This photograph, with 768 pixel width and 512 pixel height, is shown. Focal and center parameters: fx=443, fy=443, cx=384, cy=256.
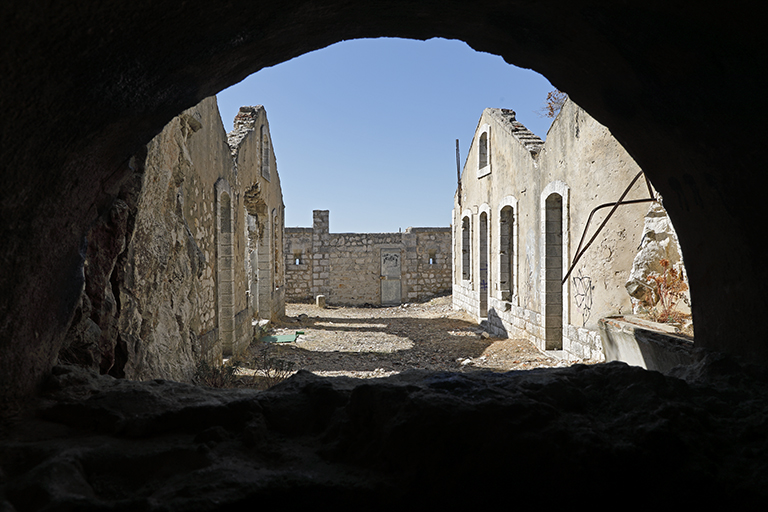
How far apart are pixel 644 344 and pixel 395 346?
5.71m

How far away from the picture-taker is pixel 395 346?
9.45 meters

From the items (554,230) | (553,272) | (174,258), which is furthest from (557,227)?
(174,258)

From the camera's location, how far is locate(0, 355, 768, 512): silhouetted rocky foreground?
131 cm

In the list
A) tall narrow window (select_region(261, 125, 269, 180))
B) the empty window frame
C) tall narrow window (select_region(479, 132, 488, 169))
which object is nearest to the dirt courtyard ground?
tall narrow window (select_region(261, 125, 269, 180))

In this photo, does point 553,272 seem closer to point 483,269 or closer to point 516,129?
point 516,129

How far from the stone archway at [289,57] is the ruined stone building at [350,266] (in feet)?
53.2

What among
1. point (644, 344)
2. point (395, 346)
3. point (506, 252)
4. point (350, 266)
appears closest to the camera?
point (644, 344)

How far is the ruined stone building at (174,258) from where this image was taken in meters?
2.39

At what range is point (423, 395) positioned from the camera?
163cm

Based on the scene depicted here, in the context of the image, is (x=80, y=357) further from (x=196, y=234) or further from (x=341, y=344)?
(x=341, y=344)

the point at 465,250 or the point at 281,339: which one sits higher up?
the point at 465,250

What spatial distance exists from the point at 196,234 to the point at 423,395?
16.6ft

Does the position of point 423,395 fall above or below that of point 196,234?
below

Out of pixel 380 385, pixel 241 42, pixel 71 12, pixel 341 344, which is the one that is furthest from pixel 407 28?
pixel 341 344
